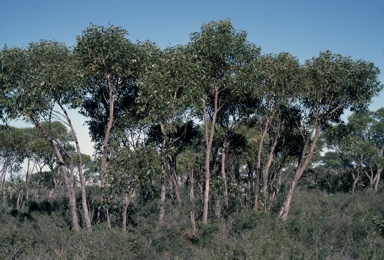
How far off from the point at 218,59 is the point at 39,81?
7.04 m

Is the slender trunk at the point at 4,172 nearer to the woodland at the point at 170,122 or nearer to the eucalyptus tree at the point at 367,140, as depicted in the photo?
the woodland at the point at 170,122

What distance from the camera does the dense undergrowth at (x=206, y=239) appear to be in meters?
9.18

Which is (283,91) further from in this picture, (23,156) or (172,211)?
(23,156)

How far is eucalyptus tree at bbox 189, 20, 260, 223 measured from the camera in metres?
14.9

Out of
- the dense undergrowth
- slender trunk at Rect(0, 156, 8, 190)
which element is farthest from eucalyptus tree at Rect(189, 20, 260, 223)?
slender trunk at Rect(0, 156, 8, 190)

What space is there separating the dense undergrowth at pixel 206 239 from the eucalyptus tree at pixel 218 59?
7.13 ft

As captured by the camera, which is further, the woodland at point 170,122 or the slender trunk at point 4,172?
the slender trunk at point 4,172

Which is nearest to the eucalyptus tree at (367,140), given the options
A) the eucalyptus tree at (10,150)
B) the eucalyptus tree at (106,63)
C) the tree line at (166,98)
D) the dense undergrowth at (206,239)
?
the tree line at (166,98)

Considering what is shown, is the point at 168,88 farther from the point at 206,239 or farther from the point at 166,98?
the point at 206,239

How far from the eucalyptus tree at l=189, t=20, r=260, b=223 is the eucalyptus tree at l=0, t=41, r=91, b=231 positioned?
4.99m

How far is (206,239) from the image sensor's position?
12.5 meters

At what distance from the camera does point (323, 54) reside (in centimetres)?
1694

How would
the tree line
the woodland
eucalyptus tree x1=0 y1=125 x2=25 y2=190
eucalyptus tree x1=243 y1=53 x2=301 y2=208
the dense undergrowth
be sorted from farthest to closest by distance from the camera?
eucalyptus tree x1=0 y1=125 x2=25 y2=190 < eucalyptus tree x1=243 y1=53 x2=301 y2=208 < the tree line < the woodland < the dense undergrowth

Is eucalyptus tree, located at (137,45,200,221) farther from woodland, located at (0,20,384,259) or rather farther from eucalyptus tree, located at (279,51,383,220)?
eucalyptus tree, located at (279,51,383,220)
